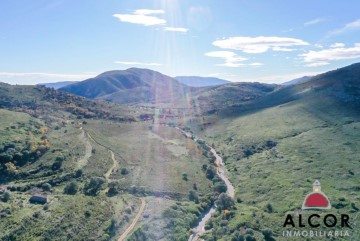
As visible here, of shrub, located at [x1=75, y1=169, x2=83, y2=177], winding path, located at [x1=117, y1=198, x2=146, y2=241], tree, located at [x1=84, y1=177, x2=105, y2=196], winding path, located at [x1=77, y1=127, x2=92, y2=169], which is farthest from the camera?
winding path, located at [x1=77, y1=127, x2=92, y2=169]

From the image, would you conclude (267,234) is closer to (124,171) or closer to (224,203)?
(224,203)

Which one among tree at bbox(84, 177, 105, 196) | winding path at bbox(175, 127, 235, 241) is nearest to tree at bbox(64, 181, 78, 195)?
tree at bbox(84, 177, 105, 196)

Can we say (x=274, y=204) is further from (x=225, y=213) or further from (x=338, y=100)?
(x=338, y=100)

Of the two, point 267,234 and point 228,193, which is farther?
point 228,193

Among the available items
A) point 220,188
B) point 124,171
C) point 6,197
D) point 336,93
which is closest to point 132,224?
point 6,197

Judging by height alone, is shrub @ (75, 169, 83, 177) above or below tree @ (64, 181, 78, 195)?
above

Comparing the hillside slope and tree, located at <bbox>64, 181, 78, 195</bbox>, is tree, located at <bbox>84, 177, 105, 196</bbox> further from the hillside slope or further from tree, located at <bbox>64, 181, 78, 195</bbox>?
the hillside slope

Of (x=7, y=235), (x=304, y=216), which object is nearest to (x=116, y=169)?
(x=7, y=235)

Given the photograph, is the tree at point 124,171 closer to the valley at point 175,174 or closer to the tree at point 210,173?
the valley at point 175,174
